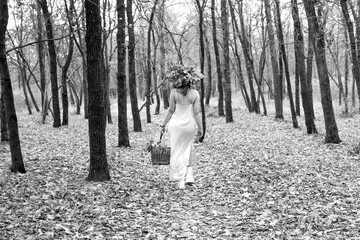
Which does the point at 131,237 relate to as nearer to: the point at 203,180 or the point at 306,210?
the point at 306,210

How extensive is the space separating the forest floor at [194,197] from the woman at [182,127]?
1.52 ft

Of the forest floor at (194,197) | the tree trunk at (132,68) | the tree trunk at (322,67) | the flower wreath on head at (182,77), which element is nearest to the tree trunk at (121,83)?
the forest floor at (194,197)

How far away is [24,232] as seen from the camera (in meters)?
5.44

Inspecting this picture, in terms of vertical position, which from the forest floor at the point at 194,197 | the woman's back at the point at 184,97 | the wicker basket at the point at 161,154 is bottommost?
the forest floor at the point at 194,197

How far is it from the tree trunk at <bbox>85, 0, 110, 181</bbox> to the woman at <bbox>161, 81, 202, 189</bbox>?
1.56 m

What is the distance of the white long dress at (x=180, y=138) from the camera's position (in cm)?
871

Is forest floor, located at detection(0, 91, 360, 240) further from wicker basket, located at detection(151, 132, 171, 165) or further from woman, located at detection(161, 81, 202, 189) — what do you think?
wicker basket, located at detection(151, 132, 171, 165)

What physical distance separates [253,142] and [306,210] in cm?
885

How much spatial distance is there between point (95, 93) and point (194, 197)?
3.09 metres

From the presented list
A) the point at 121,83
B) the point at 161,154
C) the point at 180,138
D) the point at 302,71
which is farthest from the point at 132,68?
the point at 180,138

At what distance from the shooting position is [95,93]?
8.41m

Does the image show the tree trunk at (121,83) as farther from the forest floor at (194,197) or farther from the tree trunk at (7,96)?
→ the tree trunk at (7,96)

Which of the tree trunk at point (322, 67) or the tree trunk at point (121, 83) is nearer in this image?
the tree trunk at point (322, 67)

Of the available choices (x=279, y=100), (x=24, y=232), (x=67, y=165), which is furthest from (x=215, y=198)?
(x=279, y=100)
